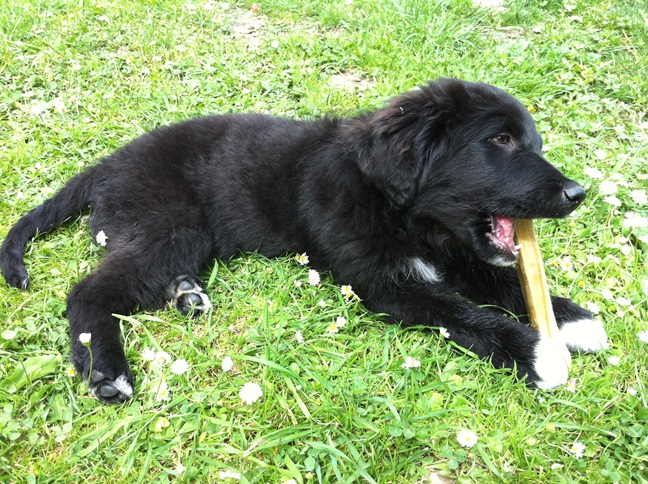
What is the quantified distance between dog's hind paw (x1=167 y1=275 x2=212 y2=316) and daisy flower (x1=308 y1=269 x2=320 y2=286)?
1.56ft

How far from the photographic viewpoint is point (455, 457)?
72.6 inches

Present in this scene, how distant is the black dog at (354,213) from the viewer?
226 cm

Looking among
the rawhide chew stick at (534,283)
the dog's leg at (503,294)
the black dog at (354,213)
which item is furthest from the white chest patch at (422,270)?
the rawhide chew stick at (534,283)

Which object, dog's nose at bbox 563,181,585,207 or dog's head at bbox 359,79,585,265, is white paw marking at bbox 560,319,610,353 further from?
dog's nose at bbox 563,181,585,207

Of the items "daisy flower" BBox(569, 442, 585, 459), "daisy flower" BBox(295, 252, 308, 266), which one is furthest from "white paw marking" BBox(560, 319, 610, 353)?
"daisy flower" BBox(295, 252, 308, 266)

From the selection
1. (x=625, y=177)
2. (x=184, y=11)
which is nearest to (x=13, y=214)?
(x=184, y=11)

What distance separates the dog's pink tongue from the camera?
7.82 ft

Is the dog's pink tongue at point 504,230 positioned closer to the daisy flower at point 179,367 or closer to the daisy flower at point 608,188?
the daisy flower at point 608,188

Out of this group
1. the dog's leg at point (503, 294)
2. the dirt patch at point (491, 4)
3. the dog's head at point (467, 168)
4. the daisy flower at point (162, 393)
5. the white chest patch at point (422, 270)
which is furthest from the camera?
the dirt patch at point (491, 4)

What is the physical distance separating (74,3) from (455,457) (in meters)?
4.76

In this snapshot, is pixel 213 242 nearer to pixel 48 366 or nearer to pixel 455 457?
pixel 48 366

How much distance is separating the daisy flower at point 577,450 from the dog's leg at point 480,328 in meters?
0.26

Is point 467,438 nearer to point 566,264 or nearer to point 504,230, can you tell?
point 504,230

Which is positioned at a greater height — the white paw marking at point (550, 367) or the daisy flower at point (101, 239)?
the white paw marking at point (550, 367)
